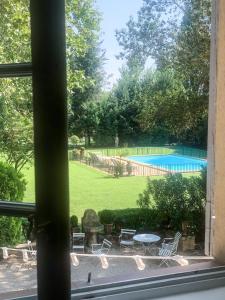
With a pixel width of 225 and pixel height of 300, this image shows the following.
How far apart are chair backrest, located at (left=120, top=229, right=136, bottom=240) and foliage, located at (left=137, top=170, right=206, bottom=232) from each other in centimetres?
10

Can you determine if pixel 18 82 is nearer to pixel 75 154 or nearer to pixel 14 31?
pixel 14 31

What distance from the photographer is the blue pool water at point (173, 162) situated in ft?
3.93

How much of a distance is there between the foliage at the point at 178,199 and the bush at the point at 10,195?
0.46m

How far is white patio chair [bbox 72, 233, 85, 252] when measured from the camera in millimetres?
1075

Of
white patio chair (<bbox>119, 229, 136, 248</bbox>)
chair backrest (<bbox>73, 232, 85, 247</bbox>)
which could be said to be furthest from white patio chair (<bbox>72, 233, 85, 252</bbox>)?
white patio chair (<bbox>119, 229, 136, 248</bbox>)

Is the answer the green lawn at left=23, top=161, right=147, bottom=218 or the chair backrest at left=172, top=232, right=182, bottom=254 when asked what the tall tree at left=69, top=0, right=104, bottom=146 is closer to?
the green lawn at left=23, top=161, right=147, bottom=218

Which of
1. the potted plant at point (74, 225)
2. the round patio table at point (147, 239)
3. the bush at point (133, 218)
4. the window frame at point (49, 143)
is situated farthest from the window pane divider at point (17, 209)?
the round patio table at point (147, 239)

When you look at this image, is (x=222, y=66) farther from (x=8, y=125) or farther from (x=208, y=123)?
(x=8, y=125)

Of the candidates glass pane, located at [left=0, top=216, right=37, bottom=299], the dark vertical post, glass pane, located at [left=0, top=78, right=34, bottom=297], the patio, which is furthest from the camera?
the patio

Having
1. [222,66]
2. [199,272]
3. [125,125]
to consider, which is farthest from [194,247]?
[222,66]

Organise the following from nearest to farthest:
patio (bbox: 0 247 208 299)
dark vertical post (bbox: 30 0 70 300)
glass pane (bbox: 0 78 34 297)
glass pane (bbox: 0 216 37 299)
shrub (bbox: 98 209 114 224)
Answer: dark vertical post (bbox: 30 0 70 300), glass pane (bbox: 0 78 34 297), glass pane (bbox: 0 216 37 299), patio (bbox: 0 247 208 299), shrub (bbox: 98 209 114 224)

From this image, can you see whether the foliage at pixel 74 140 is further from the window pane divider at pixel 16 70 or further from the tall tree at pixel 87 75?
the window pane divider at pixel 16 70

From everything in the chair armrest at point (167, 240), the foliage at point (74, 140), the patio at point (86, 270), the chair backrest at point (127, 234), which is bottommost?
the patio at point (86, 270)

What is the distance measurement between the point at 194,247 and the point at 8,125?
0.74 m
